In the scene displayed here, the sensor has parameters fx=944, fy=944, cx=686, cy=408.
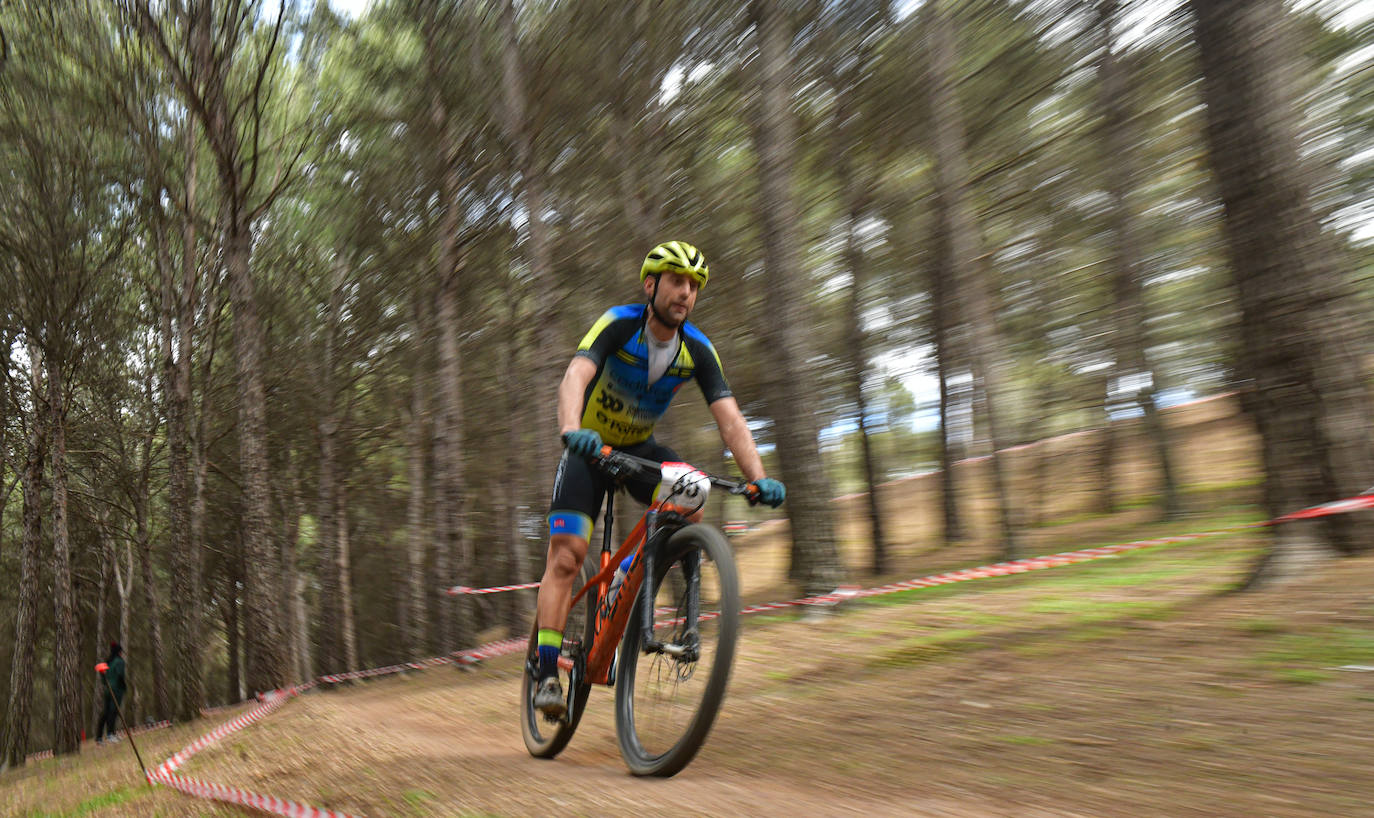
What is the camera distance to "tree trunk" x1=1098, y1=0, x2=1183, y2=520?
1267cm

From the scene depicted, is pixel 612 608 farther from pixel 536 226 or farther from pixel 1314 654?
pixel 536 226

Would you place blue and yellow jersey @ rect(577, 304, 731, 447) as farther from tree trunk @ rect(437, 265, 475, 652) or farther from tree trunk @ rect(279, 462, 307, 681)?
tree trunk @ rect(279, 462, 307, 681)

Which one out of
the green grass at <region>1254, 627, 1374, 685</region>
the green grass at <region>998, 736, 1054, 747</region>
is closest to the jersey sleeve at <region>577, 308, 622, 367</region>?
the green grass at <region>998, 736, 1054, 747</region>

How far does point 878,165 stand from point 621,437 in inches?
459

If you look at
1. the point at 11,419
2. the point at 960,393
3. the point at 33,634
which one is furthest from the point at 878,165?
the point at 11,419

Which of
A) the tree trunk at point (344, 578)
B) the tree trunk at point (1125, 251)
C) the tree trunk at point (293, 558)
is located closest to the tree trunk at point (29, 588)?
the tree trunk at point (344, 578)

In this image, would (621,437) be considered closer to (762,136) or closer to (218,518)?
(762,136)

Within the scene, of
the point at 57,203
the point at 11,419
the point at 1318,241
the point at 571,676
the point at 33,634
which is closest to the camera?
the point at 571,676

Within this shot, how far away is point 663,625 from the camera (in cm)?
413

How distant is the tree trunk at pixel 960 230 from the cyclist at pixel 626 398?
27.2ft

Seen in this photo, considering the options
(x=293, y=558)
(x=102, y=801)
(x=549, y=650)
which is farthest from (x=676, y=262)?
(x=293, y=558)

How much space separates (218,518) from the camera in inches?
1102

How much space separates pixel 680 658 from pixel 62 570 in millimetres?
17449

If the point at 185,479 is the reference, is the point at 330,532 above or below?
below
